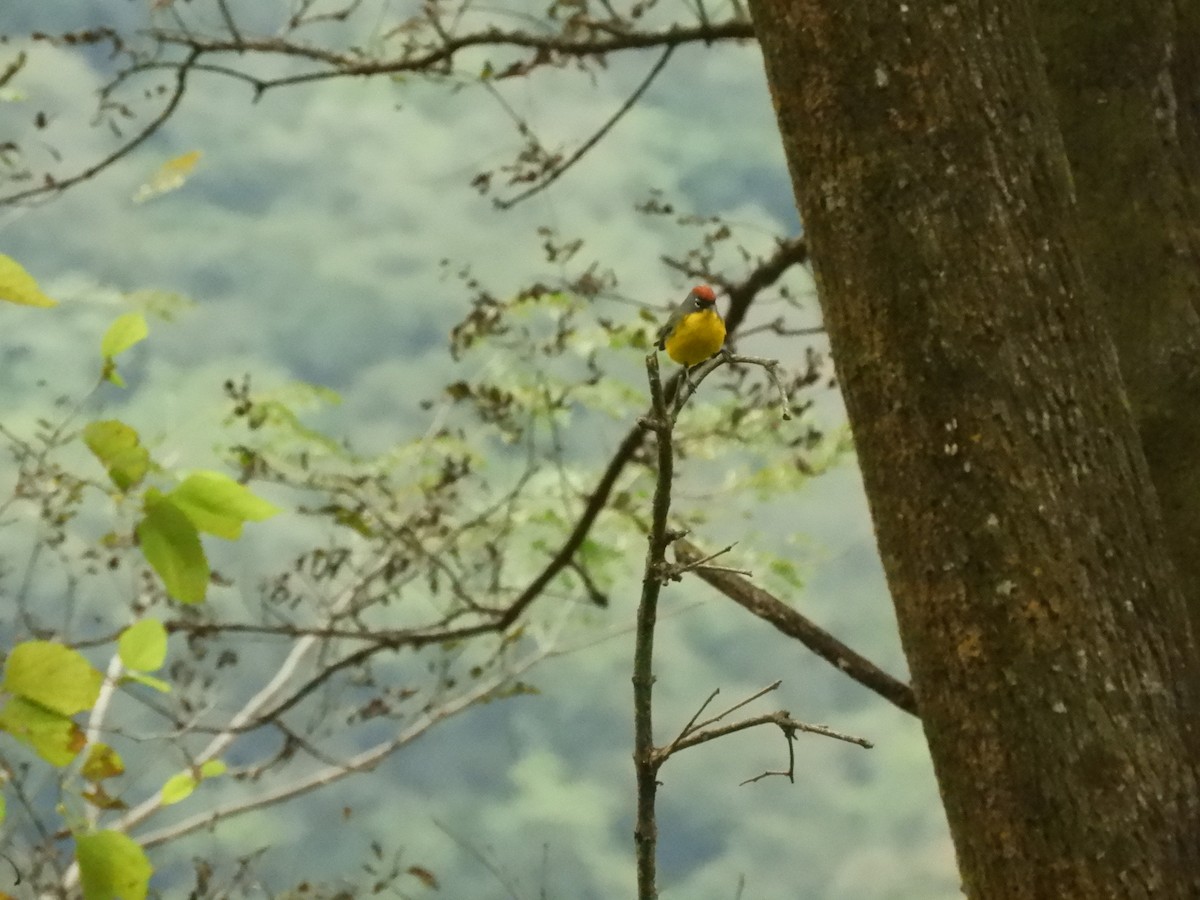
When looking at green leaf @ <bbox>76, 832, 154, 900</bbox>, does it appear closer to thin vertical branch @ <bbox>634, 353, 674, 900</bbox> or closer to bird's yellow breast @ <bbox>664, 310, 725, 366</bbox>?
thin vertical branch @ <bbox>634, 353, 674, 900</bbox>

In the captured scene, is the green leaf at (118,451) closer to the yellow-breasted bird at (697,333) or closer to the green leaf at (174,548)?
the green leaf at (174,548)

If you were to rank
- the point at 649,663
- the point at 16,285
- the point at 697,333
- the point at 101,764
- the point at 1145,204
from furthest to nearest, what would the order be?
the point at 697,333 → the point at 1145,204 → the point at 101,764 → the point at 649,663 → the point at 16,285

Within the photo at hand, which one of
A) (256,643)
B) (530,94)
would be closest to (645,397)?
(530,94)

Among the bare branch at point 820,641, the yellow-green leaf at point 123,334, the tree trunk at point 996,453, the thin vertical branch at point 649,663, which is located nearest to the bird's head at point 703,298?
the bare branch at point 820,641

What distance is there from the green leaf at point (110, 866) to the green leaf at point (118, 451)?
5.4 inches

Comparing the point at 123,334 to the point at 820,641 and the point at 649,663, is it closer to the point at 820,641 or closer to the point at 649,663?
the point at 649,663

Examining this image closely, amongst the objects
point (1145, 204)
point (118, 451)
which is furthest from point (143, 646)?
point (1145, 204)

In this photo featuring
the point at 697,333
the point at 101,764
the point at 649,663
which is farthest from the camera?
the point at 697,333

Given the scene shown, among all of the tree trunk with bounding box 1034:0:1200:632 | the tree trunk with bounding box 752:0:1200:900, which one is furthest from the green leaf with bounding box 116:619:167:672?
the tree trunk with bounding box 1034:0:1200:632

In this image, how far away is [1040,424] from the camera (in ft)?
2.14

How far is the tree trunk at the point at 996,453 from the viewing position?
0.62m

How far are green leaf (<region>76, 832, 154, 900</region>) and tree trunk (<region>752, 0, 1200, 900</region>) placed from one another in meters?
0.43

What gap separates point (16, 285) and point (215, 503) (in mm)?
105

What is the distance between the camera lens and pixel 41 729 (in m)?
0.42
